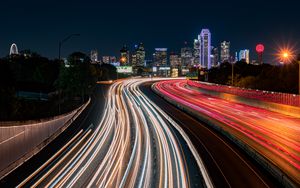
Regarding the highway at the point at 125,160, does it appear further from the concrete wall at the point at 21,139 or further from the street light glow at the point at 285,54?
the street light glow at the point at 285,54

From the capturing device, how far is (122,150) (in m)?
34.9

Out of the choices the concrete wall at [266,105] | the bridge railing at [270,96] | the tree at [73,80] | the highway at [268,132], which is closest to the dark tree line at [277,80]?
the bridge railing at [270,96]

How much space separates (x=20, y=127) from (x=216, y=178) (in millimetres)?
14205

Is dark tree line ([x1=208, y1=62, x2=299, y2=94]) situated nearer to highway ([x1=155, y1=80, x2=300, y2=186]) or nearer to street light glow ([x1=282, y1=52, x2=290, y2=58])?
highway ([x1=155, y1=80, x2=300, y2=186])

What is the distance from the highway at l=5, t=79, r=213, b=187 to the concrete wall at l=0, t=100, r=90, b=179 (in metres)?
1.77

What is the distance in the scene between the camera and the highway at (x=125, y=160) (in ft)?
81.1

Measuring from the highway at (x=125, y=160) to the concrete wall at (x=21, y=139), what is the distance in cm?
177

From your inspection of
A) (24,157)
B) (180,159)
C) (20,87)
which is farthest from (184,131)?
(20,87)

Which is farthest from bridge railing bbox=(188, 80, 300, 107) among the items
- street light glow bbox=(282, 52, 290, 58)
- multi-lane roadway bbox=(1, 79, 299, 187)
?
street light glow bbox=(282, 52, 290, 58)

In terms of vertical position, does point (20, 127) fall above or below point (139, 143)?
above

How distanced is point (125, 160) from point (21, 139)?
24.7ft

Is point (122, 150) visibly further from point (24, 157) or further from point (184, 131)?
point (184, 131)

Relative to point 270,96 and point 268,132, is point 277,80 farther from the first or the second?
point 268,132

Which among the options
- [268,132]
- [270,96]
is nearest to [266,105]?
[270,96]
